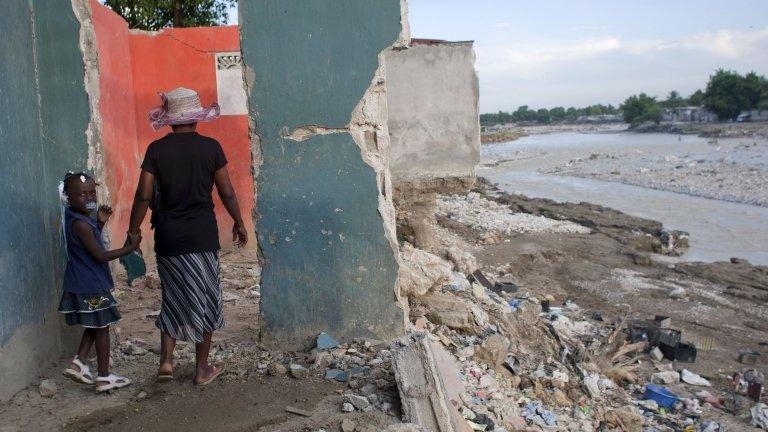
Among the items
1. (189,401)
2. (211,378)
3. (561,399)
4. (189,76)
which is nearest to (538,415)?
(561,399)

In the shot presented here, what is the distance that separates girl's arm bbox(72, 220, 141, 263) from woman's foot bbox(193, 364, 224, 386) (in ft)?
2.47

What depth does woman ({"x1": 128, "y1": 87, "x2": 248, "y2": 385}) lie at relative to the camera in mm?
3258

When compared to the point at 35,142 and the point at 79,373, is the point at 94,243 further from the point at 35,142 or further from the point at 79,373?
the point at 35,142

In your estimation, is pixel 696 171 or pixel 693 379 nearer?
pixel 693 379

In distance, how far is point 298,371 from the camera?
365cm

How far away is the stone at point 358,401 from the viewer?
3215 millimetres

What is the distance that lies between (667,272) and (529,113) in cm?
11930

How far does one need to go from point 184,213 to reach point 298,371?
41.7 inches

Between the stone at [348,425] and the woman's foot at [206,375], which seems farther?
the woman's foot at [206,375]

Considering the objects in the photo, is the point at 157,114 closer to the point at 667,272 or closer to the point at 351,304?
the point at 351,304

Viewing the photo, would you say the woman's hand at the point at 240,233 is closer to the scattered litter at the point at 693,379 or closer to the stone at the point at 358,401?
the stone at the point at 358,401

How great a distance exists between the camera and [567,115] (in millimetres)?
117750

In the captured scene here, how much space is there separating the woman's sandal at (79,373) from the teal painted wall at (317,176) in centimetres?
98

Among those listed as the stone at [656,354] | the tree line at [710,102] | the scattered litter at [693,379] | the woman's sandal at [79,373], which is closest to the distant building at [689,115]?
the tree line at [710,102]
